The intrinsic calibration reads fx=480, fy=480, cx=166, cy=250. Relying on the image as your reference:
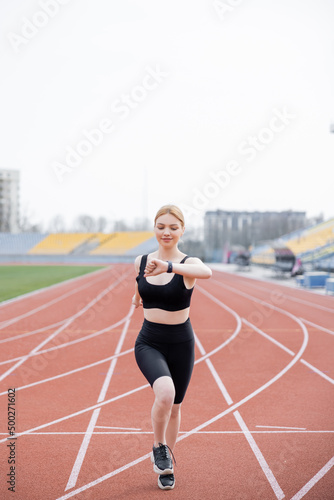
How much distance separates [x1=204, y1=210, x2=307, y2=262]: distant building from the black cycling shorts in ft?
184

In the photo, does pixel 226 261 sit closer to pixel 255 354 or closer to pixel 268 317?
pixel 268 317

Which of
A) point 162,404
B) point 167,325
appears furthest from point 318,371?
point 162,404

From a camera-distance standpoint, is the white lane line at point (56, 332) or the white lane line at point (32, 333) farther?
the white lane line at point (32, 333)

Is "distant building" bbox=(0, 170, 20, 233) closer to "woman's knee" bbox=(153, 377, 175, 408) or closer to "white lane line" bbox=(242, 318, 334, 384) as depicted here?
"white lane line" bbox=(242, 318, 334, 384)

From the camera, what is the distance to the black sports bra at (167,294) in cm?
346

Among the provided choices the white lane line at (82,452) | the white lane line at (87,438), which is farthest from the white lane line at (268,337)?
the white lane line at (82,452)

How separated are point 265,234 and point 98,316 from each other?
71.6 m

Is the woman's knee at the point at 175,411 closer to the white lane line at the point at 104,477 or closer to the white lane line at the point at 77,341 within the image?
the white lane line at the point at 104,477

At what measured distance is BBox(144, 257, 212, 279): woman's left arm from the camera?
3252 millimetres

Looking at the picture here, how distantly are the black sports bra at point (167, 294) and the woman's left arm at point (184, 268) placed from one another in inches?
3.6

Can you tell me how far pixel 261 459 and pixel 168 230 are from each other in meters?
2.19

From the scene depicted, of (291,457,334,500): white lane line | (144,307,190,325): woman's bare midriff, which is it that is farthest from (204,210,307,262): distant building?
(144,307,190,325): woman's bare midriff

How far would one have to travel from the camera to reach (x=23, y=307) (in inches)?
587

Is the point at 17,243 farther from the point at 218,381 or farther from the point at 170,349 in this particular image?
the point at 170,349
